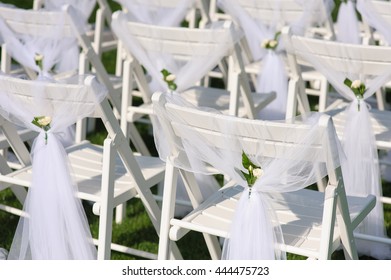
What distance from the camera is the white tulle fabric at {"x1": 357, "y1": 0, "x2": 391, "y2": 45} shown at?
17.9ft

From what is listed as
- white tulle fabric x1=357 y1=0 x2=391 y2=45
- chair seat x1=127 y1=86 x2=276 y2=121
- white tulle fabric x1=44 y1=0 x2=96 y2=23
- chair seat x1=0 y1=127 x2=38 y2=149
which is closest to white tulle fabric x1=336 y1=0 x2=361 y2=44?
chair seat x1=127 y1=86 x2=276 y2=121

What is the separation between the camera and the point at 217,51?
524 centimetres

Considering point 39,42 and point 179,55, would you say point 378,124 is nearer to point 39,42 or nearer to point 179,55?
point 179,55

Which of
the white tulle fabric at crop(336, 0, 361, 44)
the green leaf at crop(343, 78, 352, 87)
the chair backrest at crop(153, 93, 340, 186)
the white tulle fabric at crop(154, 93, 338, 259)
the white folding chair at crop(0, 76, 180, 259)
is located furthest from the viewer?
the white tulle fabric at crop(336, 0, 361, 44)

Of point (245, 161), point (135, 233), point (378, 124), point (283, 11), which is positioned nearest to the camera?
point (245, 161)

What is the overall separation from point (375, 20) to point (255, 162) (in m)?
1.99

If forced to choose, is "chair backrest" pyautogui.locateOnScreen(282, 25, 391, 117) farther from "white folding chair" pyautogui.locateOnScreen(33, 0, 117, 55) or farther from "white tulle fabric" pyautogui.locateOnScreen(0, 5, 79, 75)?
"white folding chair" pyautogui.locateOnScreen(33, 0, 117, 55)

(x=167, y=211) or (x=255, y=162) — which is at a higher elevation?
(x=255, y=162)

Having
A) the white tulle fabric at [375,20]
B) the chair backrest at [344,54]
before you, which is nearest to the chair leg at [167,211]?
the chair backrest at [344,54]

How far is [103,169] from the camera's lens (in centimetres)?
432

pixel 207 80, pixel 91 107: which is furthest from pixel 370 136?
pixel 207 80

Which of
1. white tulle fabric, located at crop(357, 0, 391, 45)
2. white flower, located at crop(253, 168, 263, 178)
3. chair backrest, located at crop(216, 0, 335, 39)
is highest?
white tulle fabric, located at crop(357, 0, 391, 45)

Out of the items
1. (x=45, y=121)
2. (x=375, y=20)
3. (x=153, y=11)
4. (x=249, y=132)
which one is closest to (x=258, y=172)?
(x=249, y=132)

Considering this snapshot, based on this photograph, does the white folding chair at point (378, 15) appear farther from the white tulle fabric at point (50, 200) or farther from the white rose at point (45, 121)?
the white rose at point (45, 121)
